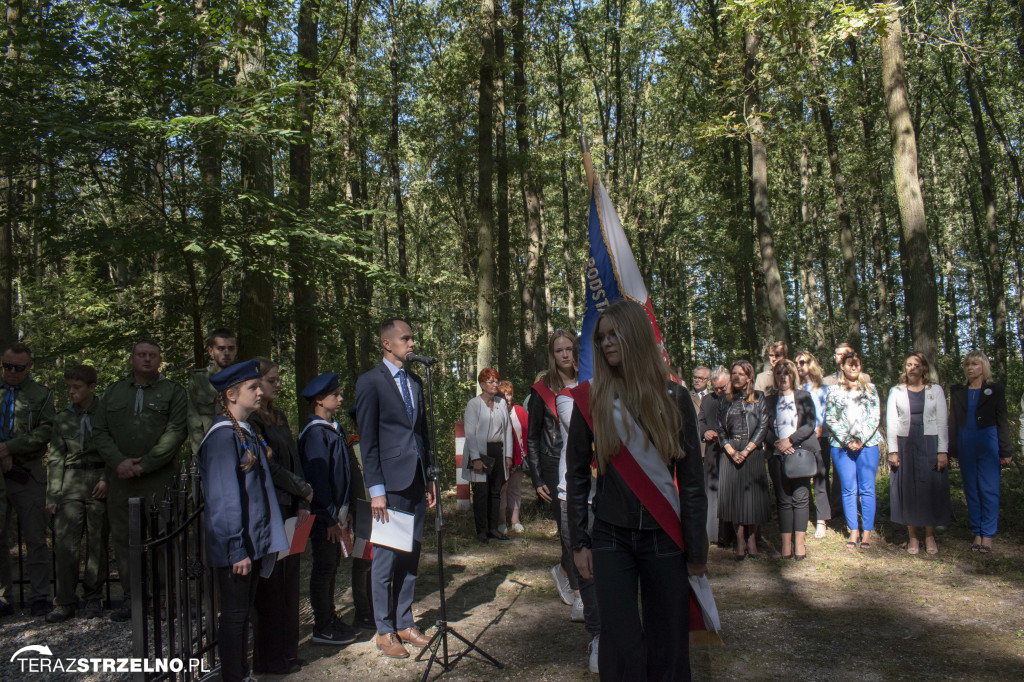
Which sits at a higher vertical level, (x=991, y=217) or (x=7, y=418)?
(x=991, y=217)

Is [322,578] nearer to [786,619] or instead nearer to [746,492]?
[786,619]

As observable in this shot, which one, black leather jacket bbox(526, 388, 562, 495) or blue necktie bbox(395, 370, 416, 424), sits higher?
blue necktie bbox(395, 370, 416, 424)

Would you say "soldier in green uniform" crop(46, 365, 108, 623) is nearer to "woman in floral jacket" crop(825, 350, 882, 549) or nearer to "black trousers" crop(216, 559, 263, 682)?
"black trousers" crop(216, 559, 263, 682)

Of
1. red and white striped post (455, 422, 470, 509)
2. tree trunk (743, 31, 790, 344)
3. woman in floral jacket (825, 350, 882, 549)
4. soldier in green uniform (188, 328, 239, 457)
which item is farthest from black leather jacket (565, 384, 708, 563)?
tree trunk (743, 31, 790, 344)

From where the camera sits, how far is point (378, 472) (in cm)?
484

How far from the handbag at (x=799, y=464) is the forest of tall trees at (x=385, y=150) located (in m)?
2.51

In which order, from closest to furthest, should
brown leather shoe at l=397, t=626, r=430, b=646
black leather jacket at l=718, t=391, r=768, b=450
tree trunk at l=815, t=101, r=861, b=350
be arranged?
brown leather shoe at l=397, t=626, r=430, b=646 < black leather jacket at l=718, t=391, r=768, b=450 < tree trunk at l=815, t=101, r=861, b=350

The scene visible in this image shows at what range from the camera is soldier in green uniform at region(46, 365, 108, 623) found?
235 inches

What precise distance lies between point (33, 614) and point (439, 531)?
156 inches

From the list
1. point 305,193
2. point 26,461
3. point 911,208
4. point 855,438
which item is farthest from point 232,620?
point 911,208

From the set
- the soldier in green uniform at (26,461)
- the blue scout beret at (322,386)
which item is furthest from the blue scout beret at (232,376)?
the soldier in green uniform at (26,461)

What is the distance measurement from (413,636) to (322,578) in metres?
0.83

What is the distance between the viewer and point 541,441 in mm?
5438

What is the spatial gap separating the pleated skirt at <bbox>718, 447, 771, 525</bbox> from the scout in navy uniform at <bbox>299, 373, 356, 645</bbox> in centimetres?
419
